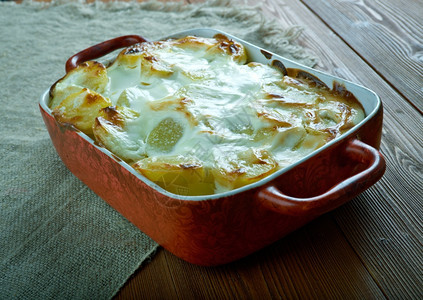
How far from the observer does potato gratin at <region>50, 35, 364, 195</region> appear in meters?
0.70

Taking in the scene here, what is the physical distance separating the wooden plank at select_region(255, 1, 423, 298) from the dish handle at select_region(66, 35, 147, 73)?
49 cm

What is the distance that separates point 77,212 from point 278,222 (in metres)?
0.36

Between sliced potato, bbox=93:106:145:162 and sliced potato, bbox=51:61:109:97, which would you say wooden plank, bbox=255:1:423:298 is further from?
sliced potato, bbox=51:61:109:97

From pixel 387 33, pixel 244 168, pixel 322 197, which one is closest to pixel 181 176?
pixel 244 168

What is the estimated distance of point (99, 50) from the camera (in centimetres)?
106

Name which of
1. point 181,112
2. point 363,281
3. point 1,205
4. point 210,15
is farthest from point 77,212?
point 210,15

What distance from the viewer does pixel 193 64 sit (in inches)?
37.8

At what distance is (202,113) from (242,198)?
207 millimetres

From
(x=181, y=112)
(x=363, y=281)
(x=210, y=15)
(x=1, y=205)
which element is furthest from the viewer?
(x=210, y=15)

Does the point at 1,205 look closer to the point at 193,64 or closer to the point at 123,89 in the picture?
the point at 123,89

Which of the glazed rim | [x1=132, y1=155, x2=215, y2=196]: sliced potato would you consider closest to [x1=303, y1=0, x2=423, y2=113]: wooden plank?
the glazed rim

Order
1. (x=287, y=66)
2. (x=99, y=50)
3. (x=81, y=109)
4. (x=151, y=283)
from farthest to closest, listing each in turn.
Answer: (x=99, y=50), (x=287, y=66), (x=81, y=109), (x=151, y=283)

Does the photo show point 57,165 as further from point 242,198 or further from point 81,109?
point 242,198

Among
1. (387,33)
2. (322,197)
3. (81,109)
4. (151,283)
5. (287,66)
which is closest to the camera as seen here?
(322,197)
